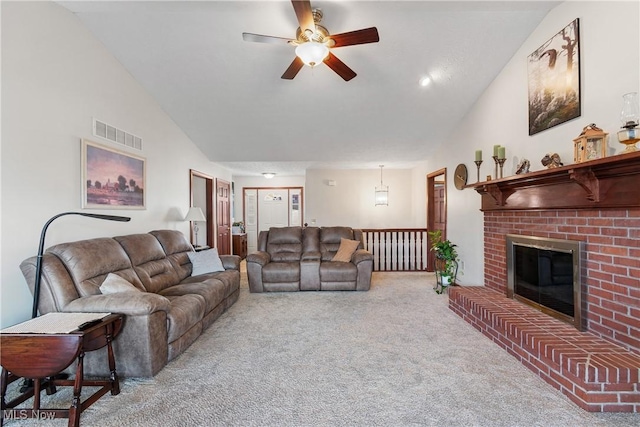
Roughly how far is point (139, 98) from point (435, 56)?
365cm

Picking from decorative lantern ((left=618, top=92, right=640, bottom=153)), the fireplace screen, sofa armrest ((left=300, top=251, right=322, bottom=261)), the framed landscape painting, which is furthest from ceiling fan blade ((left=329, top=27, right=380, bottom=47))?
sofa armrest ((left=300, top=251, right=322, bottom=261))

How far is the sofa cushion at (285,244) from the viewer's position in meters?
5.01

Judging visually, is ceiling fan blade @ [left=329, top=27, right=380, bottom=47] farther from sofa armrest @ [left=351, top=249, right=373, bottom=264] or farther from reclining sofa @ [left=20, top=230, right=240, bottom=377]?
sofa armrest @ [left=351, top=249, right=373, bottom=264]

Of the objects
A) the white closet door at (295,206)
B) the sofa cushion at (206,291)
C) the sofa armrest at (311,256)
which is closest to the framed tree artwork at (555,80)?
the sofa armrest at (311,256)

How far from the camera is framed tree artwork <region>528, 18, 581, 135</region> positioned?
250cm

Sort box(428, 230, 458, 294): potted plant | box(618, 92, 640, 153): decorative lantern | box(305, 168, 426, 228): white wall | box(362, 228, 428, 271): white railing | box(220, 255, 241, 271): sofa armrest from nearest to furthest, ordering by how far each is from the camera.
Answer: box(618, 92, 640, 153): decorative lantern → box(220, 255, 241, 271): sofa armrest → box(428, 230, 458, 294): potted plant → box(362, 228, 428, 271): white railing → box(305, 168, 426, 228): white wall

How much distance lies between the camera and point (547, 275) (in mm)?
2818

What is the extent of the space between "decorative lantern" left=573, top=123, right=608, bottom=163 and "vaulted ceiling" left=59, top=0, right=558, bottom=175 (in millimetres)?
1349

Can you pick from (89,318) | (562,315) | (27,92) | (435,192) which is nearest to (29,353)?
(89,318)

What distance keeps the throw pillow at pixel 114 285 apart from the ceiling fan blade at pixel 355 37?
2.65m

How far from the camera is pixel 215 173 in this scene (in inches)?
252

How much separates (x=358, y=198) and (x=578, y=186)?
487 cm

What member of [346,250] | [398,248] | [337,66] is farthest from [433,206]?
[337,66]

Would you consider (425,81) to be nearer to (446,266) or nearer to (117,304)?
(446,266)
